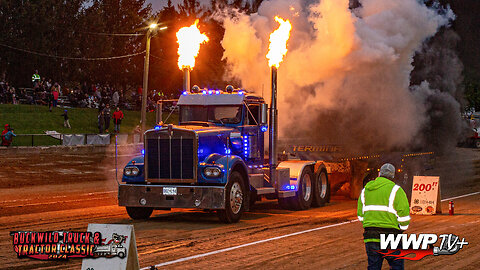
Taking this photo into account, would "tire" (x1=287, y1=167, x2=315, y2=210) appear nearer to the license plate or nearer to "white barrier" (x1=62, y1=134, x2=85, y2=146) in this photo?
the license plate

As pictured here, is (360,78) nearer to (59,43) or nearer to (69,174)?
(69,174)

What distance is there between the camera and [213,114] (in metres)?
18.3

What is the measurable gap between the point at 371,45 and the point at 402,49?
5.15ft

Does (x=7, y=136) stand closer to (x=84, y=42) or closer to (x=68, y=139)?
(x=68, y=139)

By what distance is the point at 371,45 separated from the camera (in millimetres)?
23953

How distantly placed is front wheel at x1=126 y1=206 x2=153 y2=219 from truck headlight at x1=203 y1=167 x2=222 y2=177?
1878mm

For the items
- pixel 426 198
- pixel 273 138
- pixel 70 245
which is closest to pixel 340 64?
pixel 273 138

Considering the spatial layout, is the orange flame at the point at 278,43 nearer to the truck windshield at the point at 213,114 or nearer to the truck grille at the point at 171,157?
the truck windshield at the point at 213,114

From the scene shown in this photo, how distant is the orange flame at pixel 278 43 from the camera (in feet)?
63.7

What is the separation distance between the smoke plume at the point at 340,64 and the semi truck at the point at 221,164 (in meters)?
2.41

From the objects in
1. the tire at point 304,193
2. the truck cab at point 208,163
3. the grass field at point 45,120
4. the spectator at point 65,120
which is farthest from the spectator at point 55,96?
the tire at point 304,193

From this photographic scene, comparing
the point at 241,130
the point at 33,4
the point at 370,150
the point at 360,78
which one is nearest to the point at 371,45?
the point at 360,78

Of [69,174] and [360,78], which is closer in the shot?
[360,78]

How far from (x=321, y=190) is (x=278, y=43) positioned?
432cm
